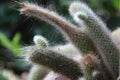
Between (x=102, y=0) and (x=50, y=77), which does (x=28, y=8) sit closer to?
(x=50, y=77)

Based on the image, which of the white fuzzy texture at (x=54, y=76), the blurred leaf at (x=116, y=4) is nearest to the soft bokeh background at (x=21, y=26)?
the blurred leaf at (x=116, y=4)

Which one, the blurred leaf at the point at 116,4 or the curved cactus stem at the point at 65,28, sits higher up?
the curved cactus stem at the point at 65,28

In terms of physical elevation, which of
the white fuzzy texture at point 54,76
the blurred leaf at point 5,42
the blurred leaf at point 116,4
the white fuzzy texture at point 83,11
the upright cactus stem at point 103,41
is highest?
the white fuzzy texture at point 83,11

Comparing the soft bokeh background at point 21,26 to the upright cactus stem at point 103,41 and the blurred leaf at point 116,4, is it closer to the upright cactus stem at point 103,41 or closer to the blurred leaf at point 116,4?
the blurred leaf at point 116,4

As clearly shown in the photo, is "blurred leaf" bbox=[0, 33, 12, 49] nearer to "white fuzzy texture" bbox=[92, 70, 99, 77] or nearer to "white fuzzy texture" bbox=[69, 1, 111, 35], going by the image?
"white fuzzy texture" bbox=[69, 1, 111, 35]

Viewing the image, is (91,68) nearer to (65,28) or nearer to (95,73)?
(95,73)

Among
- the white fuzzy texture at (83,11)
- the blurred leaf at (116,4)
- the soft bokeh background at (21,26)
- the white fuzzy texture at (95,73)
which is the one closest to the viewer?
the white fuzzy texture at (95,73)

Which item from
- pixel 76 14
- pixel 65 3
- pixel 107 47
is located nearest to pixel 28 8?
pixel 76 14

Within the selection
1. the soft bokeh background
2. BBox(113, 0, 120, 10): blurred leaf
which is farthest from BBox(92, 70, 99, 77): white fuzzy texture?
BBox(113, 0, 120, 10): blurred leaf
